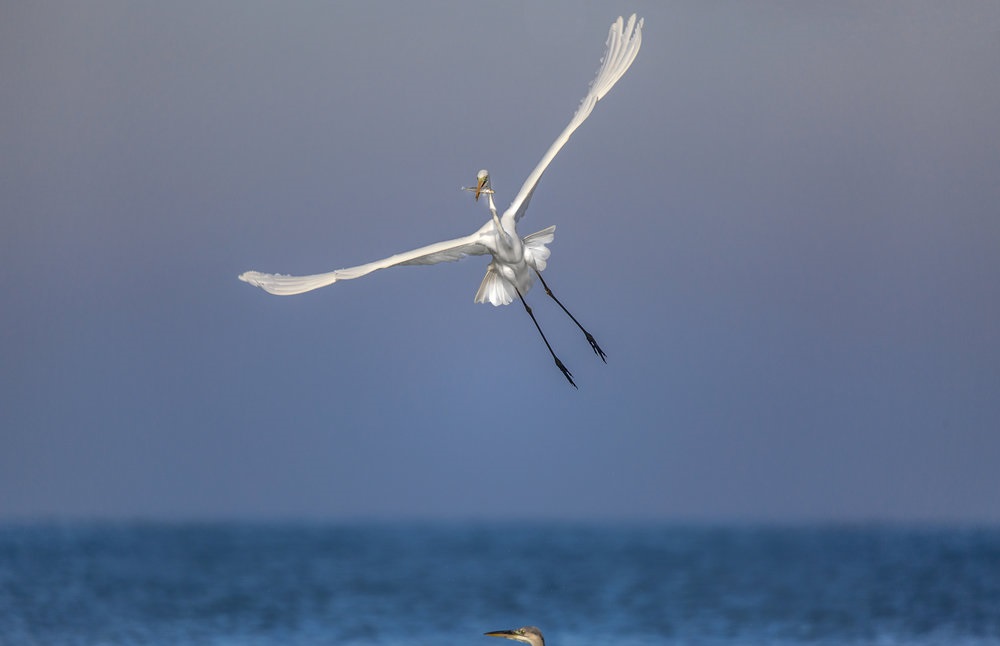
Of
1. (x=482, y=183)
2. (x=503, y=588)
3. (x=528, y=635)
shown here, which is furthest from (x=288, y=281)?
(x=503, y=588)

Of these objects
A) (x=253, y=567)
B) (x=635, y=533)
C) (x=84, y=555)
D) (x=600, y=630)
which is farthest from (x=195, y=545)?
(x=600, y=630)

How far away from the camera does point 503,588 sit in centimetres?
1464

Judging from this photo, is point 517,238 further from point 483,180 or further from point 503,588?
point 503,588

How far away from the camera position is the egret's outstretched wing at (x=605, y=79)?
6.55 metres

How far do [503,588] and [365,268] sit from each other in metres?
9.14

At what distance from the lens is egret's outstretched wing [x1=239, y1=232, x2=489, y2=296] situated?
19.1ft

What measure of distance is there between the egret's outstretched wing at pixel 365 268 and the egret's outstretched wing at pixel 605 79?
0.27m

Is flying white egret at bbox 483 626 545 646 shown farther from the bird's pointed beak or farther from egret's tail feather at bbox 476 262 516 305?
the bird's pointed beak

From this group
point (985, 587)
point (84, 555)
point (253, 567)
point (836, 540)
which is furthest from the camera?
point (836, 540)

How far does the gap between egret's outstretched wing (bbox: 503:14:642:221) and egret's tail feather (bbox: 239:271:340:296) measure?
105cm

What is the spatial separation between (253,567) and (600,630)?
6.05 m

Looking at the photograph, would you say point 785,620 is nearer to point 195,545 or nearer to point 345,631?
point 345,631

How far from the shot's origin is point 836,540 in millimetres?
20250

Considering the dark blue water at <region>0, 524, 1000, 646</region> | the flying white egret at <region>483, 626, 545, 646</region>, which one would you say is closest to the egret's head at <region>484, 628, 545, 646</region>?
the flying white egret at <region>483, 626, 545, 646</region>
